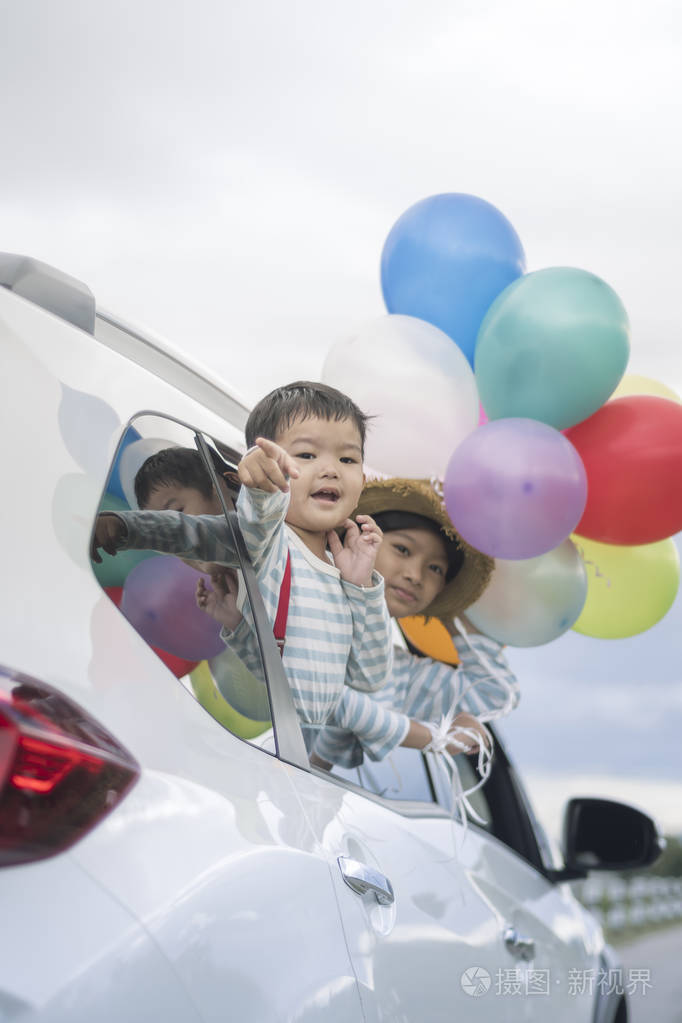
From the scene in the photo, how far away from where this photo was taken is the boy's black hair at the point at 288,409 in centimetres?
209

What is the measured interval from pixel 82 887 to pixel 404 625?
87.4 inches

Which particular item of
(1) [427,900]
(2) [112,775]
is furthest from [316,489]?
(2) [112,775]

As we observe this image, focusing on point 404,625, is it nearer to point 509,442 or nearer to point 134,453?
point 509,442

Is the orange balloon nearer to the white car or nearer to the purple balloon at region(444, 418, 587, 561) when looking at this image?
the purple balloon at region(444, 418, 587, 561)

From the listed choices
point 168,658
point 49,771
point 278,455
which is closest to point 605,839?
point 278,455

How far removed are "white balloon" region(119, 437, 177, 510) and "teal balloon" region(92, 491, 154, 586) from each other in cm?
2

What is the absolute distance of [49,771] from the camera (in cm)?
99

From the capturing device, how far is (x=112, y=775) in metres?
1.04

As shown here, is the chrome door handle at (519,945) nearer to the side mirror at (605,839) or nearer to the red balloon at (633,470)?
the side mirror at (605,839)

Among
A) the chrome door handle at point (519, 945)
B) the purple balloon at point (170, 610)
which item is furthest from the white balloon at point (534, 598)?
the purple balloon at point (170, 610)

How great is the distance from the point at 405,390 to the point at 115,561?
1.44m

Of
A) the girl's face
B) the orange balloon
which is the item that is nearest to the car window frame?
the girl's face

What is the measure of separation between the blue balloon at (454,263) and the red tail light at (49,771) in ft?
7.49

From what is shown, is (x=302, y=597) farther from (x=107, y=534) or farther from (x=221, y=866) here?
(x=221, y=866)
